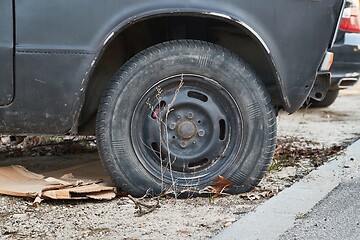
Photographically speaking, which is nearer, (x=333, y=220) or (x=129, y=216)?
(x=333, y=220)

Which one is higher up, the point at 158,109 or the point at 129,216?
the point at 158,109

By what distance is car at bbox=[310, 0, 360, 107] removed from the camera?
6715 mm

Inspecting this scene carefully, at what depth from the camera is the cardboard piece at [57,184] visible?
4285mm

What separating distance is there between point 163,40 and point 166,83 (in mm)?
422

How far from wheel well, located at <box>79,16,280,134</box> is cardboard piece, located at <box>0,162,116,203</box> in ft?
1.07

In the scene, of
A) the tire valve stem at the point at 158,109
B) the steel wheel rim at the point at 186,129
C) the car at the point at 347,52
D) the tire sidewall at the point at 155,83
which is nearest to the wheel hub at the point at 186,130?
the steel wheel rim at the point at 186,129

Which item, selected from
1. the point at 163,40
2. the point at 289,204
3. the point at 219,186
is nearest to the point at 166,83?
the point at 163,40

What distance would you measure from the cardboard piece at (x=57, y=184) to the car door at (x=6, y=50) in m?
0.55

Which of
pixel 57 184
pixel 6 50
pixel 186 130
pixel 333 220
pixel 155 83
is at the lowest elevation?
pixel 57 184

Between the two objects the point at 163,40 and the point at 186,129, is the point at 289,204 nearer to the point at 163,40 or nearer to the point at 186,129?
the point at 186,129

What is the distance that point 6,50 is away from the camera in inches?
164

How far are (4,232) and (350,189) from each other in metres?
2.05

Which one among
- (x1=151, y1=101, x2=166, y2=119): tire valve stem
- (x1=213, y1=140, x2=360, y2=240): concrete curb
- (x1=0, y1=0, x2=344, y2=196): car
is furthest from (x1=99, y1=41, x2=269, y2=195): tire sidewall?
(x1=213, y1=140, x2=360, y2=240): concrete curb

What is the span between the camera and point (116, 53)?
4664 mm
